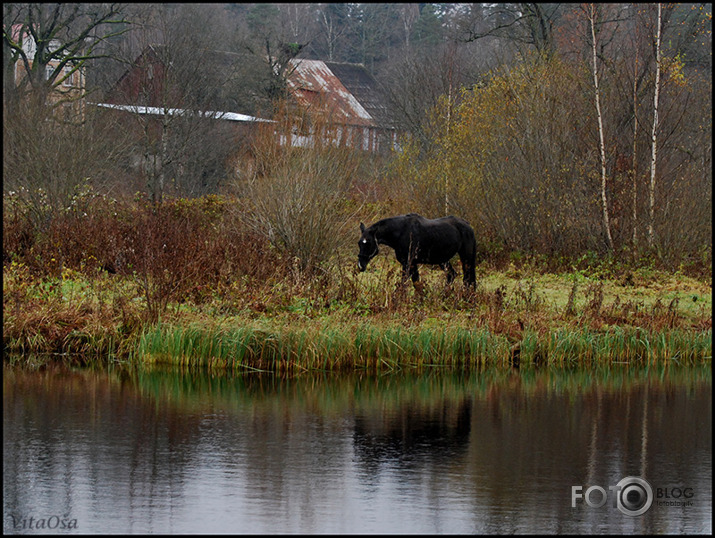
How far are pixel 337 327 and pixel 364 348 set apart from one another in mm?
470

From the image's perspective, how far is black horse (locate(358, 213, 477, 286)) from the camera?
19047 millimetres

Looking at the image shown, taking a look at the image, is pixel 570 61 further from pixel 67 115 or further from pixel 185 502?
pixel 185 502

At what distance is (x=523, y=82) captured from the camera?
26.1 meters

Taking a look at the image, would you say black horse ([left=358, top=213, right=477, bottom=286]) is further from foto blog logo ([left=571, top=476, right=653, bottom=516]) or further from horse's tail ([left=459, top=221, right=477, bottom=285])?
foto blog logo ([left=571, top=476, right=653, bottom=516])

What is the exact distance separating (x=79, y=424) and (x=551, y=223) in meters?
16.4

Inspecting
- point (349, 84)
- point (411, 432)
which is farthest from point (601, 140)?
point (349, 84)

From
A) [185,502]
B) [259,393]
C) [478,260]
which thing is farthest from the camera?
[478,260]

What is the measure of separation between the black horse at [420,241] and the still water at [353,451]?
484 centimetres

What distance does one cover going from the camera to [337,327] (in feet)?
48.6

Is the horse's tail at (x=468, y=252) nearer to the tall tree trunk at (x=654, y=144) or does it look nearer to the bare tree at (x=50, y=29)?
the tall tree trunk at (x=654, y=144)

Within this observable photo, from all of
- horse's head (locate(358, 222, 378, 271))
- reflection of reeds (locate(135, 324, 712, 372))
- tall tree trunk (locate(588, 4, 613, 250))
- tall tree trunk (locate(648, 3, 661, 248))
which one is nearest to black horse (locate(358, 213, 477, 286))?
horse's head (locate(358, 222, 378, 271))

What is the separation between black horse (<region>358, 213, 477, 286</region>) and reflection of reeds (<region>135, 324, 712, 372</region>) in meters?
3.61

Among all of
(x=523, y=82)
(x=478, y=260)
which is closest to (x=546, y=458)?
(x=478, y=260)

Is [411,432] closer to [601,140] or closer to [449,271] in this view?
[449,271]
